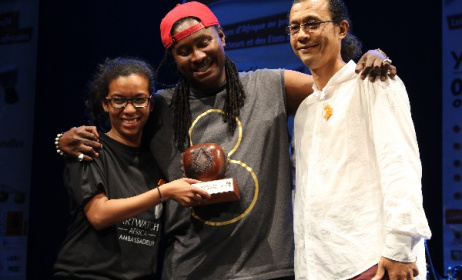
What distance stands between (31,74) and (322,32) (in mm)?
3667

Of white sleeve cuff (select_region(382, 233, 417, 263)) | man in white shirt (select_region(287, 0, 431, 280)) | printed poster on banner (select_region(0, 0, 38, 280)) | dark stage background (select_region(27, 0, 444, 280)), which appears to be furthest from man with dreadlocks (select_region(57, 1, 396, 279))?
printed poster on banner (select_region(0, 0, 38, 280))

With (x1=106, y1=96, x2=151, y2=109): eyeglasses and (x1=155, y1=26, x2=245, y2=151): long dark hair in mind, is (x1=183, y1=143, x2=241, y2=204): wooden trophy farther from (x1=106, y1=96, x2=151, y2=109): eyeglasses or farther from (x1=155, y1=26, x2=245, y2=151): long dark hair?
(x1=106, y1=96, x2=151, y2=109): eyeglasses

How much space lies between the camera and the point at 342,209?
1.91m

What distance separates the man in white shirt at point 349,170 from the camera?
1730 mm

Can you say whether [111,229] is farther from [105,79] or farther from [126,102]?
[105,79]

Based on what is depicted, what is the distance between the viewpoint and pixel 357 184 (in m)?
1.90

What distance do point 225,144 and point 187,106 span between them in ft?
0.80

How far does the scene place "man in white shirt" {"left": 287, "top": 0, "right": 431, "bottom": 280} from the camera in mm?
1730

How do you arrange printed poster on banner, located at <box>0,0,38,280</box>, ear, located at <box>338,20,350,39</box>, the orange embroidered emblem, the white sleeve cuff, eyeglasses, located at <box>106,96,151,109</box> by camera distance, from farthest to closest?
printed poster on banner, located at <box>0,0,38,280</box> → eyeglasses, located at <box>106,96,151,109</box> → ear, located at <box>338,20,350,39</box> → the orange embroidered emblem → the white sleeve cuff

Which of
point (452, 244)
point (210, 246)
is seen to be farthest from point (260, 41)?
point (210, 246)

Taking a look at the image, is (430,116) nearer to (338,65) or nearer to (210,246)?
(338,65)

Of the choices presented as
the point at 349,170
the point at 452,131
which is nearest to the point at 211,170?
the point at 349,170

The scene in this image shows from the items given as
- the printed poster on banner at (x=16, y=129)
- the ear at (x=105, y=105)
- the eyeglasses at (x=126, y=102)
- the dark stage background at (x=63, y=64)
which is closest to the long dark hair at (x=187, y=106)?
the eyeglasses at (x=126, y=102)

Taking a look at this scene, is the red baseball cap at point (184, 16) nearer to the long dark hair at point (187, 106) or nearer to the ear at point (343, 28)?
the long dark hair at point (187, 106)
